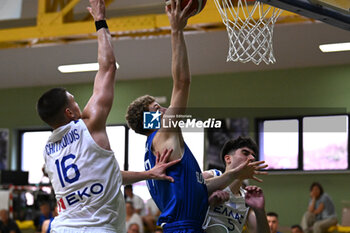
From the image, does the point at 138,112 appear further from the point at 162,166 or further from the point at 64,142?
the point at 64,142

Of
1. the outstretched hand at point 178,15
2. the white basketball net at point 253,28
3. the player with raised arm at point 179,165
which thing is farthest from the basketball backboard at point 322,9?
the player with raised arm at point 179,165

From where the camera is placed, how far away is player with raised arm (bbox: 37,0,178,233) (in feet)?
13.9

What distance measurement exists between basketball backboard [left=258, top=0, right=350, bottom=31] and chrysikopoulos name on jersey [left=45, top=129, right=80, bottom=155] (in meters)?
1.98

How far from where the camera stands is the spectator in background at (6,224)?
14.8 metres

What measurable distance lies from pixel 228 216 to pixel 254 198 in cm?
27

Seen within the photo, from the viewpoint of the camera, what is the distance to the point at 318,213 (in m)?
13.6

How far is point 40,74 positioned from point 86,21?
482 cm

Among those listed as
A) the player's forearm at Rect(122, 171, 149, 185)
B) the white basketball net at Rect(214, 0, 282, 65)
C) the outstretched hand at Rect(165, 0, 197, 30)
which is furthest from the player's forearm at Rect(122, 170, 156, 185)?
the white basketball net at Rect(214, 0, 282, 65)

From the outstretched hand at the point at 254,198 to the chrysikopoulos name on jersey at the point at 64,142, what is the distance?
1.57m

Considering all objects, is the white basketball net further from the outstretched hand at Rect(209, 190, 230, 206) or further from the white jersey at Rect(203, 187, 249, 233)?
the outstretched hand at Rect(209, 190, 230, 206)

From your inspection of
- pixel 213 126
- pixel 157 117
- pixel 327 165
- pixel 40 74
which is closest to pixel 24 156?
pixel 40 74

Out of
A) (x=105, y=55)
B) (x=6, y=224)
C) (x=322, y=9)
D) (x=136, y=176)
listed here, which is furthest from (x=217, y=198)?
(x=6, y=224)

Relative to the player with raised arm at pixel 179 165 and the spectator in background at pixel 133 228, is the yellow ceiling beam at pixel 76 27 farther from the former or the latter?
the player with raised arm at pixel 179 165

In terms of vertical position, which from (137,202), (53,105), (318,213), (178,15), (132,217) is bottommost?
(132,217)
